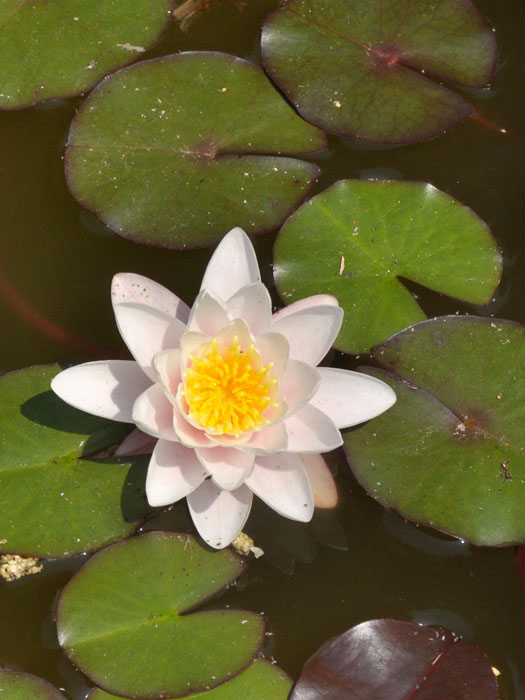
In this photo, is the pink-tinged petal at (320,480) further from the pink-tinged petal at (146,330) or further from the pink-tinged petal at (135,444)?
the pink-tinged petal at (146,330)

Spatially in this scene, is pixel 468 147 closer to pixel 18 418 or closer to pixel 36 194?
pixel 36 194

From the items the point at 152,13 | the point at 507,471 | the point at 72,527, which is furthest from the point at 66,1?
the point at 507,471

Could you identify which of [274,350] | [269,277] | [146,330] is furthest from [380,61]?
[146,330]

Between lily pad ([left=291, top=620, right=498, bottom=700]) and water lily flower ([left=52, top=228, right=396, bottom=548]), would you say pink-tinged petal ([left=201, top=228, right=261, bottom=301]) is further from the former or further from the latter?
lily pad ([left=291, top=620, right=498, bottom=700])

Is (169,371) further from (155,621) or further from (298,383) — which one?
(155,621)

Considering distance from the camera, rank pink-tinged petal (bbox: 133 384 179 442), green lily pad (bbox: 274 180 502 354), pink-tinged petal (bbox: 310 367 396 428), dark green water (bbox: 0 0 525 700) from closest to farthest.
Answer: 1. pink-tinged petal (bbox: 133 384 179 442)
2. pink-tinged petal (bbox: 310 367 396 428)
3. dark green water (bbox: 0 0 525 700)
4. green lily pad (bbox: 274 180 502 354)

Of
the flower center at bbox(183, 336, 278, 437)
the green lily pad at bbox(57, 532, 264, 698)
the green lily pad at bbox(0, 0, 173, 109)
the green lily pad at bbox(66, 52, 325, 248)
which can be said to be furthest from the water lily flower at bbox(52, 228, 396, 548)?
the green lily pad at bbox(0, 0, 173, 109)

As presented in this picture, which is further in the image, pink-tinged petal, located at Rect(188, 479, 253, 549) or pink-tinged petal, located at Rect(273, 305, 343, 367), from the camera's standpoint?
pink-tinged petal, located at Rect(188, 479, 253, 549)

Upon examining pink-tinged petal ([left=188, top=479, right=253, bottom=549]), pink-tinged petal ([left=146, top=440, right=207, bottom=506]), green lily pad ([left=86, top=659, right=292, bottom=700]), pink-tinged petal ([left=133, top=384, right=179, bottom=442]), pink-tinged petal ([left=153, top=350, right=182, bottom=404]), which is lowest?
green lily pad ([left=86, top=659, right=292, bottom=700])
